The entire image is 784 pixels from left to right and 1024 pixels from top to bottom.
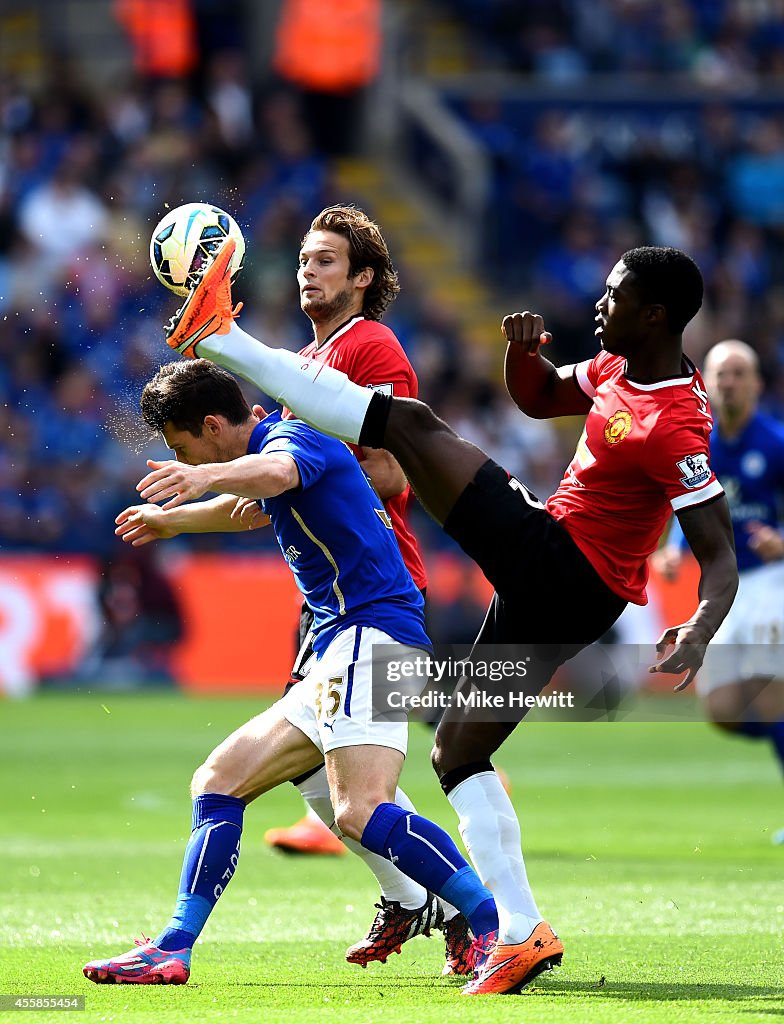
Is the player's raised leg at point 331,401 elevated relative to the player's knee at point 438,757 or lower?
elevated

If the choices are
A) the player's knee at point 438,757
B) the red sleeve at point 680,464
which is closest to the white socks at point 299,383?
the red sleeve at point 680,464

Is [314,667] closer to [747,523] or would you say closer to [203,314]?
[203,314]

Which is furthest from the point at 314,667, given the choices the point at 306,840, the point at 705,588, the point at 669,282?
the point at 306,840

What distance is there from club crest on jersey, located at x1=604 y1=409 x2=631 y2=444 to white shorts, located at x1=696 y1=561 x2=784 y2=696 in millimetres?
4580

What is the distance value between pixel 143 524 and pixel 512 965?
5.78 feet

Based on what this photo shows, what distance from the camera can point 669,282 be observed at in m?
5.52

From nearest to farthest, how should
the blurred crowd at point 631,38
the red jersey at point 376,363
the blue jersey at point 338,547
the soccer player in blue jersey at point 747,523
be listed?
the blue jersey at point 338,547 → the red jersey at point 376,363 → the soccer player in blue jersey at point 747,523 → the blurred crowd at point 631,38

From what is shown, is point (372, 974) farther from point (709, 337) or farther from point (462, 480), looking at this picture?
point (709, 337)

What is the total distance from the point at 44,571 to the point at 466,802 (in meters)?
12.2

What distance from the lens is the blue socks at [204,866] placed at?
215 inches

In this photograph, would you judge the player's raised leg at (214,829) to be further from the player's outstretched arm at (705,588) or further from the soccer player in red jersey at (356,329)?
the player's outstretched arm at (705,588)

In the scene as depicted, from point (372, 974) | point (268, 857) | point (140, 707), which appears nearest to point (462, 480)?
point (372, 974)

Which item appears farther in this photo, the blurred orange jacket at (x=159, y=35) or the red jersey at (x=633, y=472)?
the blurred orange jacket at (x=159, y=35)

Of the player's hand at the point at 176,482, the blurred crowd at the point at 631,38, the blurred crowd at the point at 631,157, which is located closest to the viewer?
the player's hand at the point at 176,482
